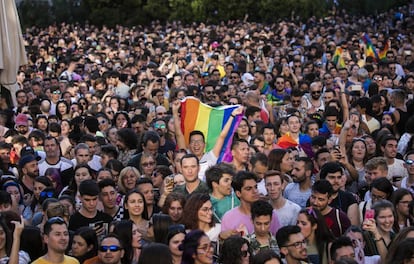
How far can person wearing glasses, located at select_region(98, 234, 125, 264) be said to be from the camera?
829 centimetres

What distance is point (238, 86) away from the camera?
18.6 m

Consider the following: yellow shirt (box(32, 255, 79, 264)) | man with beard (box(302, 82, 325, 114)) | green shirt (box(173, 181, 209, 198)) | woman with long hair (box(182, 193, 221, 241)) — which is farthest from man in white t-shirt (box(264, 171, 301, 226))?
man with beard (box(302, 82, 325, 114))

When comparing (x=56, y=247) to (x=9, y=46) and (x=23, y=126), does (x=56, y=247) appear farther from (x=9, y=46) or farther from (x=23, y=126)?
(x=23, y=126)

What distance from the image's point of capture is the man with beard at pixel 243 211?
913 centimetres

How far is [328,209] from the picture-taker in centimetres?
941

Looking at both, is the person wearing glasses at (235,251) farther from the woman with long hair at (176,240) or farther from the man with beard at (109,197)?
the man with beard at (109,197)

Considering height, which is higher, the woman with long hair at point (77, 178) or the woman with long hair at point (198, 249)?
the woman with long hair at point (198, 249)

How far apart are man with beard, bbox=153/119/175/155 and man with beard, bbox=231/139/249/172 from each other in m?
1.87

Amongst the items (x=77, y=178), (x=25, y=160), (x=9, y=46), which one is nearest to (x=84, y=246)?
(x=77, y=178)

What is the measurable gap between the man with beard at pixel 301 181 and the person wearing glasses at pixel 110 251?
2.66 metres

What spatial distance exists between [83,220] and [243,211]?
1.48m

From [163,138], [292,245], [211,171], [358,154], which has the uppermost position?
[211,171]

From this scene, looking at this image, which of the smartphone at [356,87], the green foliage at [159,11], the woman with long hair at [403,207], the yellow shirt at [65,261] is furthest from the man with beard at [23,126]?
the green foliage at [159,11]

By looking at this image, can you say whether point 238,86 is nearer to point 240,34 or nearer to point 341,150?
point 341,150
